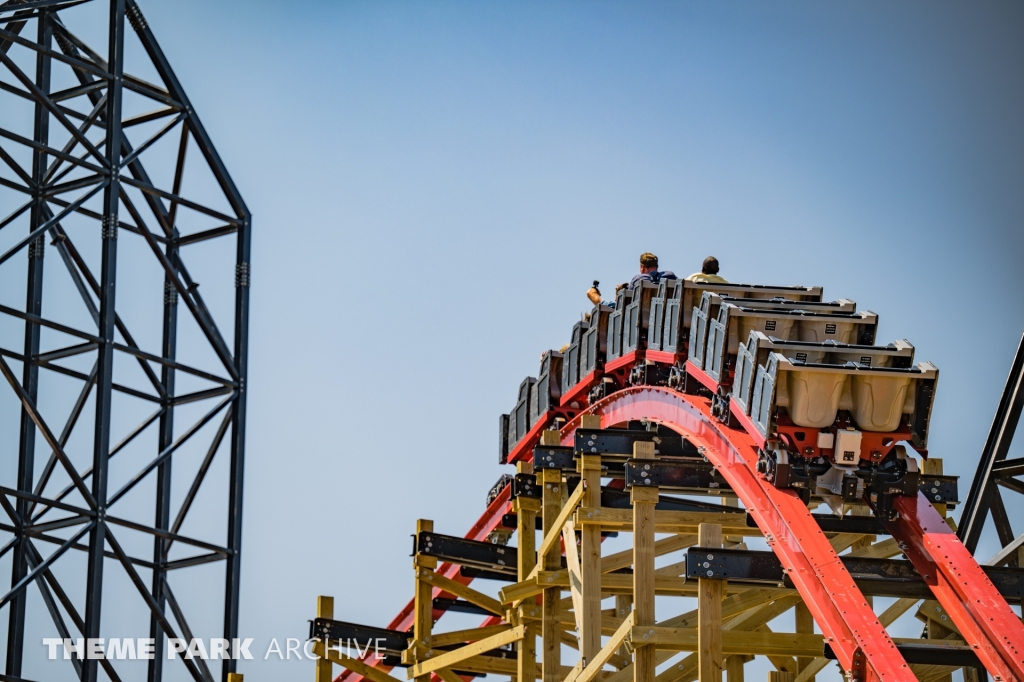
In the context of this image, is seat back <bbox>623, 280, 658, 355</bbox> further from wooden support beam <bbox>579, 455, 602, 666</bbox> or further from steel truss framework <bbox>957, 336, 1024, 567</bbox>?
steel truss framework <bbox>957, 336, 1024, 567</bbox>

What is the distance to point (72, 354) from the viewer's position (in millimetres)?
12758

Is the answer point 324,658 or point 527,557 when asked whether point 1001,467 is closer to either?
point 527,557

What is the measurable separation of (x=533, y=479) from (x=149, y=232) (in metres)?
3.59

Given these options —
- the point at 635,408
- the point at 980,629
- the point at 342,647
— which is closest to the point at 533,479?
the point at 635,408

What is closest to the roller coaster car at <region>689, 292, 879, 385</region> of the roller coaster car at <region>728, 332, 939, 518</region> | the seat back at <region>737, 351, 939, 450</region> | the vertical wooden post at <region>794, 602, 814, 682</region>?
the roller coaster car at <region>728, 332, 939, 518</region>

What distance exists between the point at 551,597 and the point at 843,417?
3.65 metres

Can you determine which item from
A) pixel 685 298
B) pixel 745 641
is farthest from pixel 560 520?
pixel 745 641

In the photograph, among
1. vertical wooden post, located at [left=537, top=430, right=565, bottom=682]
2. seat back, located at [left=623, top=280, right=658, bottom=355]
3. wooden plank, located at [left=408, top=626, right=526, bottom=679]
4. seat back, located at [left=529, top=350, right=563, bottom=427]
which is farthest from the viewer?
seat back, located at [left=529, top=350, right=563, bottom=427]

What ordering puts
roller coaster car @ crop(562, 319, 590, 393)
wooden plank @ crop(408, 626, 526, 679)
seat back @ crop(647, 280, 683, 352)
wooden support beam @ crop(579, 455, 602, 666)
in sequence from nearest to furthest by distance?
wooden support beam @ crop(579, 455, 602, 666) < seat back @ crop(647, 280, 683, 352) < wooden plank @ crop(408, 626, 526, 679) < roller coaster car @ crop(562, 319, 590, 393)

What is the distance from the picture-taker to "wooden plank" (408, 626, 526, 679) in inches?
517

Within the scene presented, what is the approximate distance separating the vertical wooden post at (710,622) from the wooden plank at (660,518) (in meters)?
2.01

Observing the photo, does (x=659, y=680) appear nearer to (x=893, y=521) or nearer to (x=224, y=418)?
(x=893, y=521)

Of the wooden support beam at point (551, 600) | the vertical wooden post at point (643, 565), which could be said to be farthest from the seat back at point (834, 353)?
the wooden support beam at point (551, 600)

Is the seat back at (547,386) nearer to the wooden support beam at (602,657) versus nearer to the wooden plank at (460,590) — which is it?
the wooden plank at (460,590)
